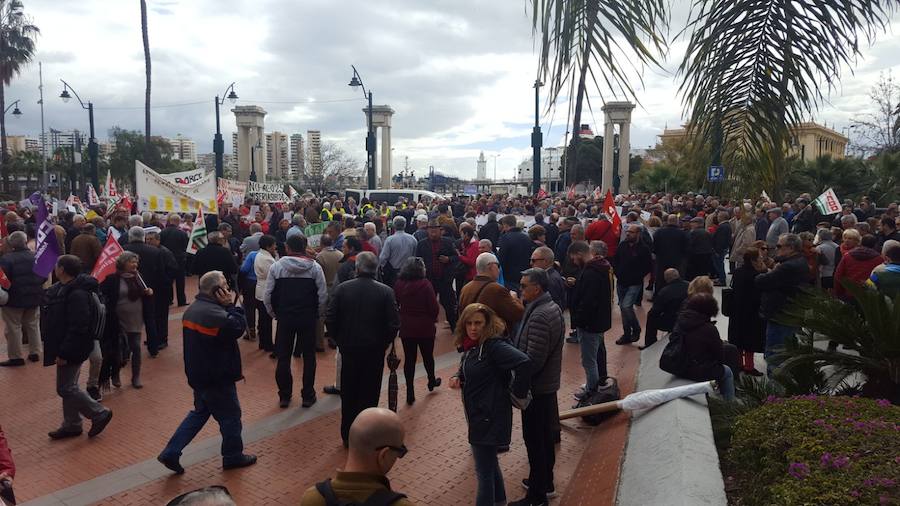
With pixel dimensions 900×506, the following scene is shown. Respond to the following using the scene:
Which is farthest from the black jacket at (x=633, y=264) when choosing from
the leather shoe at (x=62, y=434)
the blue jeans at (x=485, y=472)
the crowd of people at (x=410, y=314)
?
the leather shoe at (x=62, y=434)

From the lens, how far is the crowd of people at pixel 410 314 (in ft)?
15.0

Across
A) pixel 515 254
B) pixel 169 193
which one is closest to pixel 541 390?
pixel 515 254

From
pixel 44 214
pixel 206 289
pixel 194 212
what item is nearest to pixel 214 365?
pixel 206 289

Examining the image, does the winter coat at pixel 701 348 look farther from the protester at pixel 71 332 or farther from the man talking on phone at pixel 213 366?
the protester at pixel 71 332

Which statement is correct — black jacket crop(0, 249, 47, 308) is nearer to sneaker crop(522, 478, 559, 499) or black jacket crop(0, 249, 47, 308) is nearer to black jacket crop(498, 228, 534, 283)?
black jacket crop(498, 228, 534, 283)

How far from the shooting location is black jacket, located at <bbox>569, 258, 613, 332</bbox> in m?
6.90

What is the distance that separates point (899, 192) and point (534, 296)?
68.9 ft

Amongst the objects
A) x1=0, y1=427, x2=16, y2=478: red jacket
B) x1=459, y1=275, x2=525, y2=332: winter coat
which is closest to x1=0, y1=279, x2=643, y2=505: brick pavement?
x1=459, y1=275, x2=525, y2=332: winter coat

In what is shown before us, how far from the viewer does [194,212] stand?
14531 mm

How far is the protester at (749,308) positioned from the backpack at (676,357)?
219 centimetres

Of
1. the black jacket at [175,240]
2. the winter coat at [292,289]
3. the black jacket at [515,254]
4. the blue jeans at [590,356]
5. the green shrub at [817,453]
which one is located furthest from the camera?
the black jacket at [175,240]

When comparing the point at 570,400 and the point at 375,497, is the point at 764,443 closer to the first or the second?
the point at 375,497

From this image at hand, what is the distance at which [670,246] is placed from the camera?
36.9 feet

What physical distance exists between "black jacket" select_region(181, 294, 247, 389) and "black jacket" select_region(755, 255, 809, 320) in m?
→ 5.62
